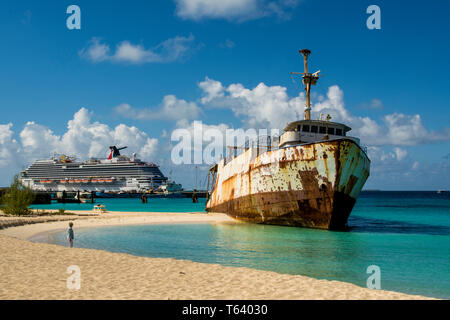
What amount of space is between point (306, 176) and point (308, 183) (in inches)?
14.8

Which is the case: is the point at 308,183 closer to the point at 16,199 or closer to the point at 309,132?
the point at 309,132

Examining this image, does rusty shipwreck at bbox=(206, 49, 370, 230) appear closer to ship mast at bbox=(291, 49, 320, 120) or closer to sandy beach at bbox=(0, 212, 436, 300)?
ship mast at bbox=(291, 49, 320, 120)

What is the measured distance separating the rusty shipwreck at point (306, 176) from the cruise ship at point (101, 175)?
8277 cm

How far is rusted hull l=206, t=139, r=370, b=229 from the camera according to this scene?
1694 cm

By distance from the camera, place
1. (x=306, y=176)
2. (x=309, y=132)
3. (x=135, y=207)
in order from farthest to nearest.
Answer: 1. (x=135, y=207)
2. (x=309, y=132)
3. (x=306, y=176)

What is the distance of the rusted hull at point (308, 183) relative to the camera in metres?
16.9

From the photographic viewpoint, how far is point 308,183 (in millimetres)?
17609

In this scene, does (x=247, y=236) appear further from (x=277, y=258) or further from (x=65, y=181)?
(x=65, y=181)

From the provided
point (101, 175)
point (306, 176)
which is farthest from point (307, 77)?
point (101, 175)

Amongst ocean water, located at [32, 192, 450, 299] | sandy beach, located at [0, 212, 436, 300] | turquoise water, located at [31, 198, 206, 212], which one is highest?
sandy beach, located at [0, 212, 436, 300]
